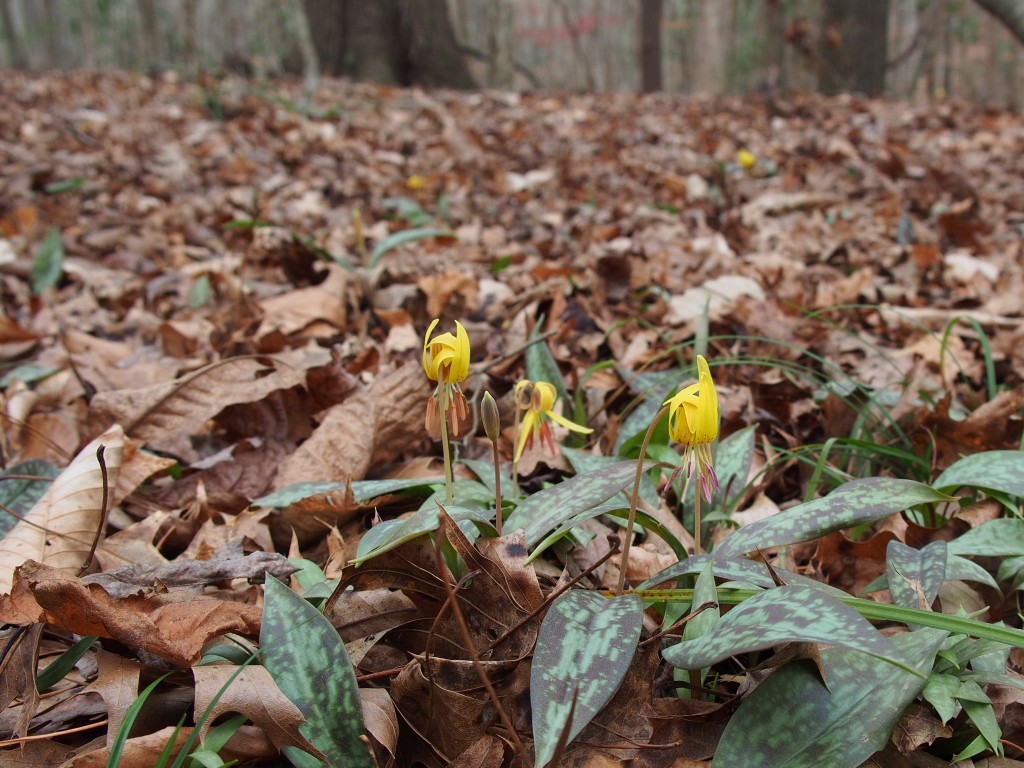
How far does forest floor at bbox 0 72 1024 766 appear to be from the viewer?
3.30 ft

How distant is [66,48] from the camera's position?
656 inches

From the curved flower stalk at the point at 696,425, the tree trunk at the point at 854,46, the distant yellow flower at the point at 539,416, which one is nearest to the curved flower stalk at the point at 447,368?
the distant yellow flower at the point at 539,416

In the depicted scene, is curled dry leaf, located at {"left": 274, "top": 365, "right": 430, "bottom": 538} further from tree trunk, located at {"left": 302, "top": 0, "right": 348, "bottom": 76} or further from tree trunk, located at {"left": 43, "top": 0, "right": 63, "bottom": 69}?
tree trunk, located at {"left": 43, "top": 0, "right": 63, "bottom": 69}

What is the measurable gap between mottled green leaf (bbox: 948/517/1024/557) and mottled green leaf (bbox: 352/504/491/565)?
2.39ft

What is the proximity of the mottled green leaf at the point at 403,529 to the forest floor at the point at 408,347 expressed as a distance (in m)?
0.04

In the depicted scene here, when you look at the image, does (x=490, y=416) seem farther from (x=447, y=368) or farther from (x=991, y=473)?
(x=991, y=473)

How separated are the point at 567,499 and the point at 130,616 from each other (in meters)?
0.59

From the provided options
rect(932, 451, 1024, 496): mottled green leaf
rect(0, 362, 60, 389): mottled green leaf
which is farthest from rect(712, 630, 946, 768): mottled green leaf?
rect(0, 362, 60, 389): mottled green leaf

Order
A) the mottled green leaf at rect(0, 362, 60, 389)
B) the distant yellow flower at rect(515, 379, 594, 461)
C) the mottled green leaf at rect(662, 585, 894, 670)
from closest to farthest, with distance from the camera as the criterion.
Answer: the mottled green leaf at rect(662, 585, 894, 670)
the distant yellow flower at rect(515, 379, 594, 461)
the mottled green leaf at rect(0, 362, 60, 389)

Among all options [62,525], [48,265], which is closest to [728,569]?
[62,525]

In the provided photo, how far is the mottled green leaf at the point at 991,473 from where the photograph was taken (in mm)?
1140

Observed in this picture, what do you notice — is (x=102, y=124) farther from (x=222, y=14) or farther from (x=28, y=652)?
(x=222, y=14)

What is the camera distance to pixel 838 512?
996mm

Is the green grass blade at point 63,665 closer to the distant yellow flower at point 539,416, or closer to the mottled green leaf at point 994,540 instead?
the distant yellow flower at point 539,416
